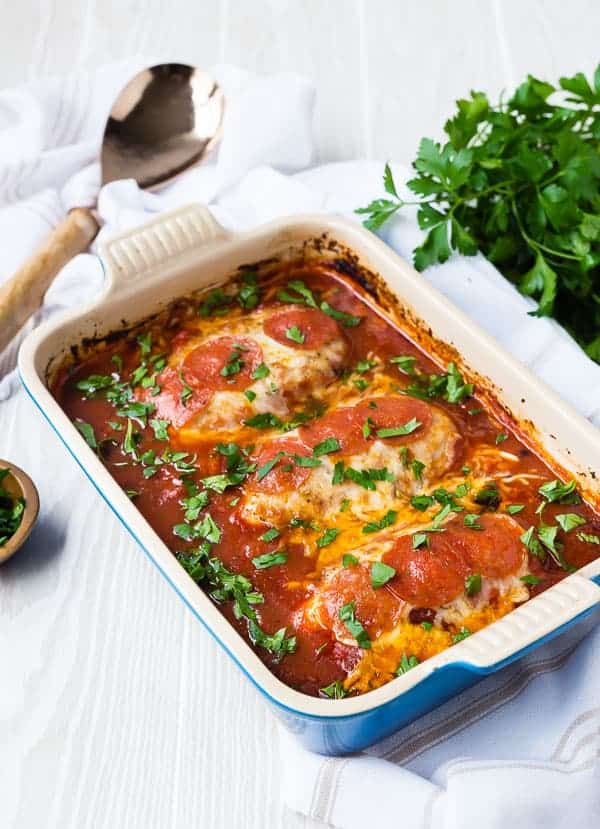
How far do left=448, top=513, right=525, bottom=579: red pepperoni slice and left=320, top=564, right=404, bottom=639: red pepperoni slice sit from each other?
0.21 metres

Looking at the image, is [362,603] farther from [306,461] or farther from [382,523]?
[306,461]

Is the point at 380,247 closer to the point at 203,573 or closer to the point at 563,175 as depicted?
the point at 563,175

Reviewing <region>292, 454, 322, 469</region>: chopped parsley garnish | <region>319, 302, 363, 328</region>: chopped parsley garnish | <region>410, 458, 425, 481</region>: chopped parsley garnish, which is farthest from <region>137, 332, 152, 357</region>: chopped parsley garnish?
<region>410, 458, 425, 481</region>: chopped parsley garnish

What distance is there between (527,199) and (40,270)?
1.52m

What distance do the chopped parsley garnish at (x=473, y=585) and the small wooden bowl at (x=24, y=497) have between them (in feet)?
3.64

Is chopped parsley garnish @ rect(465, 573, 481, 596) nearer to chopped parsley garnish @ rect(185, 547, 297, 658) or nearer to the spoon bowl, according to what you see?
chopped parsley garnish @ rect(185, 547, 297, 658)

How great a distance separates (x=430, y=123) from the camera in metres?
4.25

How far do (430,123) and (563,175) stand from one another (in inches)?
45.6

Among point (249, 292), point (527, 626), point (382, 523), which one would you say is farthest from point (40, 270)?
point (527, 626)

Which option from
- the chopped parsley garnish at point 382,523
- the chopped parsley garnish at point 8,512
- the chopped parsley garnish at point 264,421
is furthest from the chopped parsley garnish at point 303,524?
the chopped parsley garnish at point 8,512

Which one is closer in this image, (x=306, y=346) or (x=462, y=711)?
(x=462, y=711)

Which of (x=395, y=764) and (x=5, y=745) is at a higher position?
(x=5, y=745)

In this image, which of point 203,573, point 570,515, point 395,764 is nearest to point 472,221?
point 570,515

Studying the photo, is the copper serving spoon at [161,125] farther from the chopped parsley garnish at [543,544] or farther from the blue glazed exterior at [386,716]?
the blue glazed exterior at [386,716]
